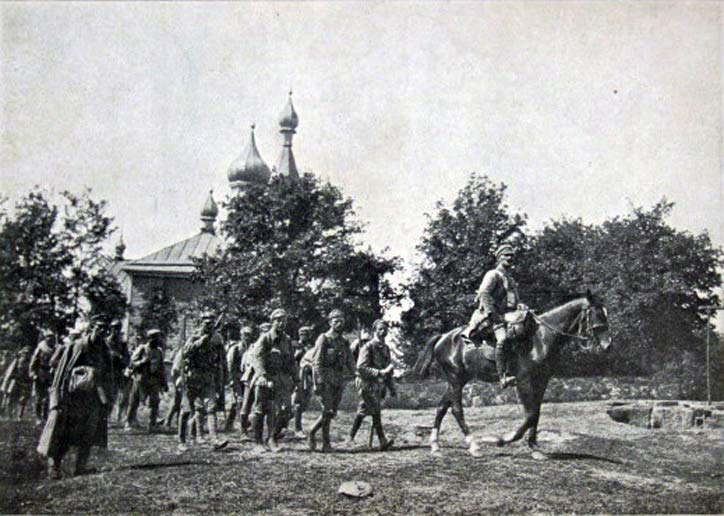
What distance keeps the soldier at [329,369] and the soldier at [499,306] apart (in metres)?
1.83

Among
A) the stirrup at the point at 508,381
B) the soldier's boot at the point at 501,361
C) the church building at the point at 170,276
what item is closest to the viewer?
the stirrup at the point at 508,381

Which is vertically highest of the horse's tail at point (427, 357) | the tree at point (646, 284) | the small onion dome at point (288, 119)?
the small onion dome at point (288, 119)

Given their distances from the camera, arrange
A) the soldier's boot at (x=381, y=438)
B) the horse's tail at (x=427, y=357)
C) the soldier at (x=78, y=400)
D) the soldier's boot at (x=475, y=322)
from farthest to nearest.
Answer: the horse's tail at (x=427, y=357)
the soldier's boot at (x=381, y=438)
the soldier's boot at (x=475, y=322)
the soldier at (x=78, y=400)

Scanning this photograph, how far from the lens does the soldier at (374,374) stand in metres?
10.4

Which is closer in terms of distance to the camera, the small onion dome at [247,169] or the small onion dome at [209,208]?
the small onion dome at [247,169]

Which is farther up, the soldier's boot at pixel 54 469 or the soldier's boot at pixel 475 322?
the soldier's boot at pixel 475 322

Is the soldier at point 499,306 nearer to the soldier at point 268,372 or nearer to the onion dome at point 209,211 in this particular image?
the soldier at point 268,372

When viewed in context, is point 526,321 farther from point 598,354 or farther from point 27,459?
point 598,354

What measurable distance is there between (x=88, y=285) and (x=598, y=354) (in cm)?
1940

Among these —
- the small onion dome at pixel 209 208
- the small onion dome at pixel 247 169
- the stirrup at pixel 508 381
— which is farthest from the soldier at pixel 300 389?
Answer: the small onion dome at pixel 209 208

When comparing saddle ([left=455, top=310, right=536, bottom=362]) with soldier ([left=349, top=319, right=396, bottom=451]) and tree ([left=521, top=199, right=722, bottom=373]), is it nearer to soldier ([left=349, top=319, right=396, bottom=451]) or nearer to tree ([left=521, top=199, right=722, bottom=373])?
soldier ([left=349, top=319, right=396, bottom=451])

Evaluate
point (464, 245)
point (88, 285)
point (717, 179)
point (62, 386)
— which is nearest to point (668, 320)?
point (464, 245)

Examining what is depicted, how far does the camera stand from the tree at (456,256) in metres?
19.6

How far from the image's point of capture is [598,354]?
936 inches
